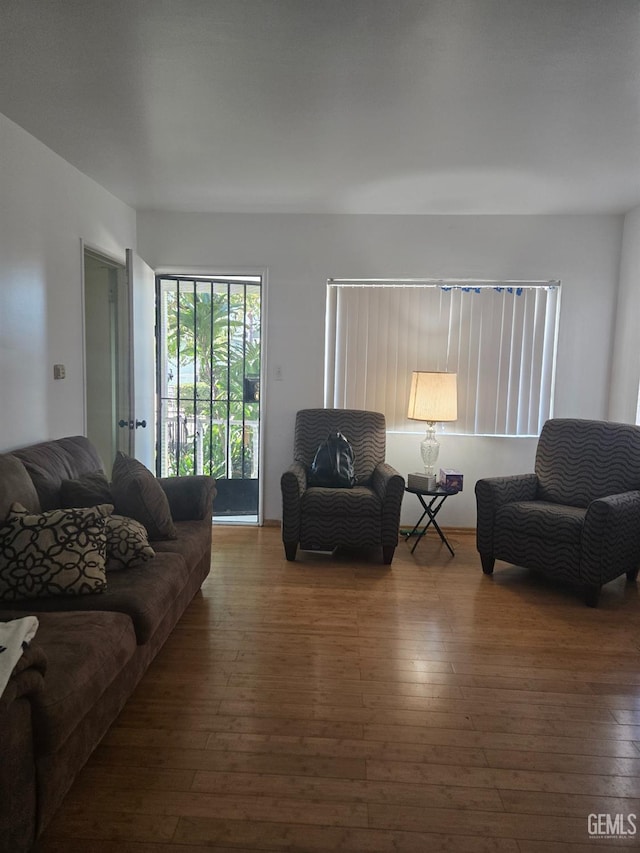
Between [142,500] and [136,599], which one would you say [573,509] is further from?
[136,599]

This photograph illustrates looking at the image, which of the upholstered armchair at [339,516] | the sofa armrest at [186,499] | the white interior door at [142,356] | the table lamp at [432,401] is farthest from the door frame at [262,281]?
the sofa armrest at [186,499]

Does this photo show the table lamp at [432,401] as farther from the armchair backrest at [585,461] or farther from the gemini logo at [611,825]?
the gemini logo at [611,825]

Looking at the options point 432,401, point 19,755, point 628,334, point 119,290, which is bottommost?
point 19,755

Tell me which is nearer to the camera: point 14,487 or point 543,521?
point 14,487

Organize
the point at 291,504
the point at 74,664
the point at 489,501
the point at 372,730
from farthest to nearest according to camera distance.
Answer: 1. the point at 291,504
2. the point at 489,501
3. the point at 372,730
4. the point at 74,664

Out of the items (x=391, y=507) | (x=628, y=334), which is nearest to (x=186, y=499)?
(x=391, y=507)

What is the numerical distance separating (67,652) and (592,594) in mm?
2804

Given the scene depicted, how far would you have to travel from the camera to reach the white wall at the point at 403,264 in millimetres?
4512

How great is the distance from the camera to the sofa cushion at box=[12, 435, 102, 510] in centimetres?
264

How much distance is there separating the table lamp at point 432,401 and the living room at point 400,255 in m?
0.38

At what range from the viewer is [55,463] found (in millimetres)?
2828

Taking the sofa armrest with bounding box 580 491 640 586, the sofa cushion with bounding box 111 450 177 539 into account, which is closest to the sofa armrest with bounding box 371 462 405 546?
the sofa armrest with bounding box 580 491 640 586

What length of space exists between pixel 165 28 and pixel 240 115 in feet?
2.41

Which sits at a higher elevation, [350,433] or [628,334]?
[628,334]
